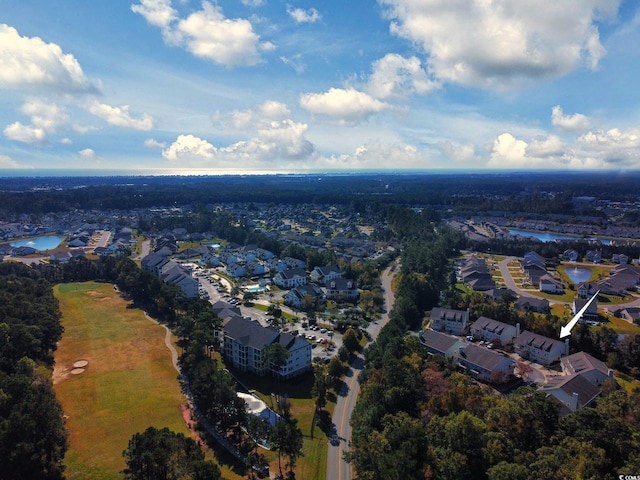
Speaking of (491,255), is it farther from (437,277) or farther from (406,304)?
(406,304)

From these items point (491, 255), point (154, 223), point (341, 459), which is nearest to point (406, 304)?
point (341, 459)

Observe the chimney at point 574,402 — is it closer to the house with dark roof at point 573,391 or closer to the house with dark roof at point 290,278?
the house with dark roof at point 573,391

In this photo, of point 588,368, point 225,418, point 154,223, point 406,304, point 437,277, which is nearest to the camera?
point 225,418

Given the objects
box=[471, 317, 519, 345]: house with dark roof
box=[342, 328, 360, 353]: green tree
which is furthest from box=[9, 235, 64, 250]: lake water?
box=[471, 317, 519, 345]: house with dark roof

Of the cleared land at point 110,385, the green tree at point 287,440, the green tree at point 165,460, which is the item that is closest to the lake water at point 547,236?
the cleared land at point 110,385

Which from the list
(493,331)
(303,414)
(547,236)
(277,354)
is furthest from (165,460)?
(547,236)

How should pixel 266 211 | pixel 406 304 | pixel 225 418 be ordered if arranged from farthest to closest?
pixel 266 211 → pixel 406 304 → pixel 225 418

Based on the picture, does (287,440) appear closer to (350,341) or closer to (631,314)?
(350,341)
